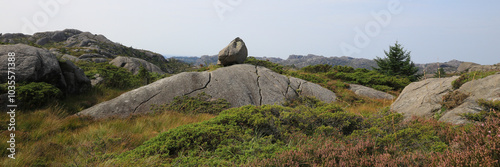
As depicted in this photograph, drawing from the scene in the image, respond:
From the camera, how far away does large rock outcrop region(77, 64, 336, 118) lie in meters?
8.88

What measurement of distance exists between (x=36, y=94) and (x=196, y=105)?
18.0 ft

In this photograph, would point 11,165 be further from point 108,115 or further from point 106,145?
point 108,115

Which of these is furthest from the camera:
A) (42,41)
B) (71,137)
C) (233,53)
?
(42,41)

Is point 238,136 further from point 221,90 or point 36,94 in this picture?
point 36,94

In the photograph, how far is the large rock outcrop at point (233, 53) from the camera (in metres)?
14.5

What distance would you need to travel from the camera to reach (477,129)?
3355 millimetres

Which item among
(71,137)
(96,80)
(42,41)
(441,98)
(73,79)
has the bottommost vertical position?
(71,137)

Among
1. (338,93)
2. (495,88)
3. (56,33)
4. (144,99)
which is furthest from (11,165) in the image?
(56,33)

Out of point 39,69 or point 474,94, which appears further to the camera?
point 39,69

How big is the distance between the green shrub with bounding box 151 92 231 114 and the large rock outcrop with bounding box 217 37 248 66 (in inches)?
199

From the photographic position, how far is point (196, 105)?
373 inches

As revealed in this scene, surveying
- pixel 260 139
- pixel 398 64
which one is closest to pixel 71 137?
pixel 260 139

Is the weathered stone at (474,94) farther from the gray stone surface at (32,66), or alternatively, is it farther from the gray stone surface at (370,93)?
the gray stone surface at (32,66)

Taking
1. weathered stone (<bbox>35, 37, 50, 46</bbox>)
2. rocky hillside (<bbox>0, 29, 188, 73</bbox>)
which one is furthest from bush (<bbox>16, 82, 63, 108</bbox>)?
weathered stone (<bbox>35, 37, 50, 46</bbox>)
